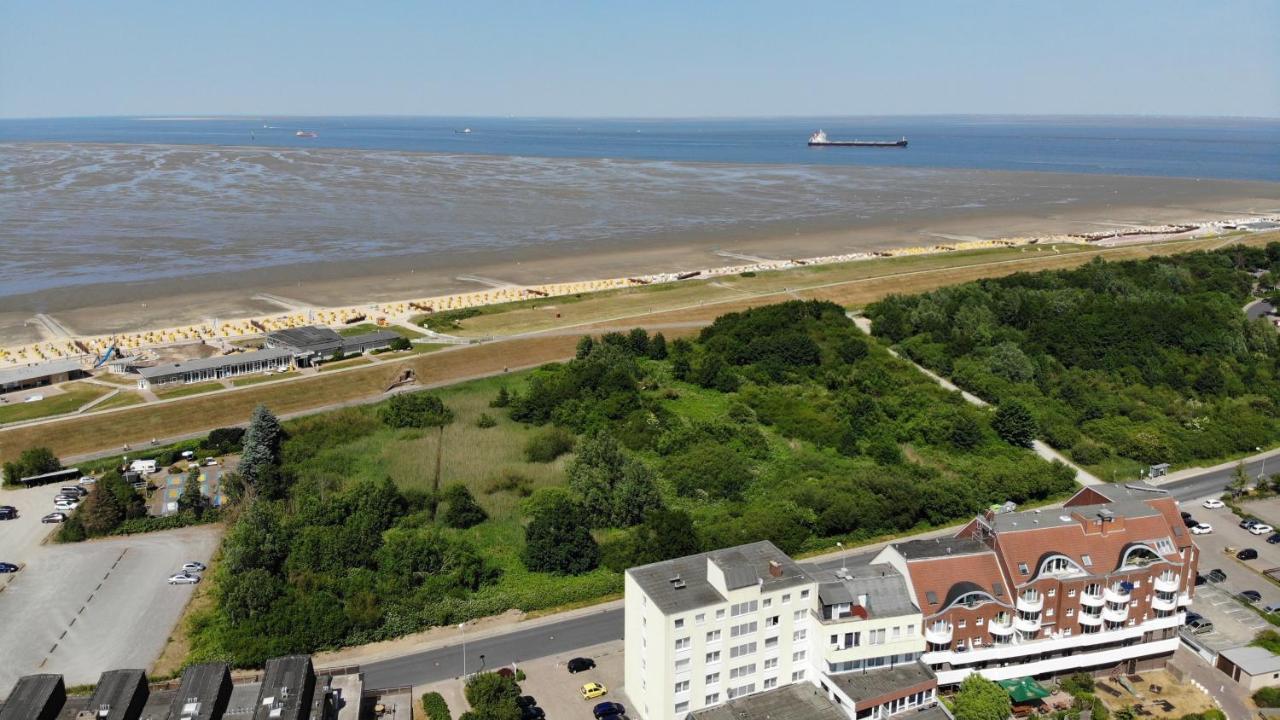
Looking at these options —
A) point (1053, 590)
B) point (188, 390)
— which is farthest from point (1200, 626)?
point (188, 390)

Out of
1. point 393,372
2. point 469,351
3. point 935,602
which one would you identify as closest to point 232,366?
point 393,372

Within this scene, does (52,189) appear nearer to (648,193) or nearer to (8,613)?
(648,193)

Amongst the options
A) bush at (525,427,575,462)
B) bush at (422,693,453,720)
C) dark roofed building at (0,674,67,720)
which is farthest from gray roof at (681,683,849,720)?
bush at (525,427,575,462)

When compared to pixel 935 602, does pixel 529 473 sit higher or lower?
lower

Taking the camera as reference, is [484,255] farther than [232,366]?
Yes

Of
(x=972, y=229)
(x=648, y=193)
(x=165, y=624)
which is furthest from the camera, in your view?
(x=648, y=193)

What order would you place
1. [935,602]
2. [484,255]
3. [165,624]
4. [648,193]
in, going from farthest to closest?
[648,193]
[484,255]
[165,624]
[935,602]

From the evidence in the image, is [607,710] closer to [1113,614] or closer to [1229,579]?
[1113,614]
